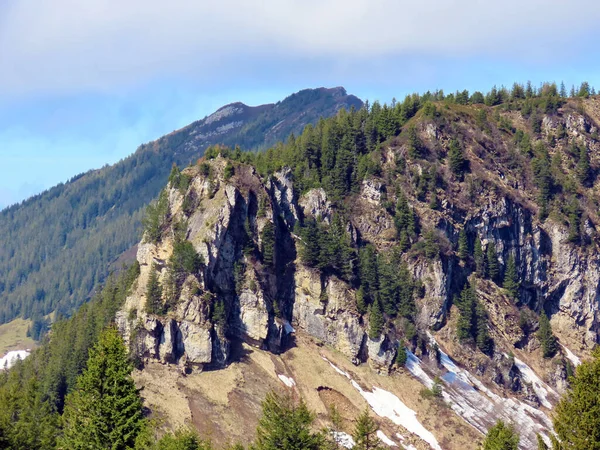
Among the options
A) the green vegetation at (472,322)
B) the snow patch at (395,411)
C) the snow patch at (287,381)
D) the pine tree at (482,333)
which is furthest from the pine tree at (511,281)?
the snow patch at (287,381)

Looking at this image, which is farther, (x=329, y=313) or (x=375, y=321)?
(x=329, y=313)

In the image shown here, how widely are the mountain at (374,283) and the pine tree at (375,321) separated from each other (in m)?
0.35

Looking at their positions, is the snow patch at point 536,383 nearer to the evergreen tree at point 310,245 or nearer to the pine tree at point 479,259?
the pine tree at point 479,259

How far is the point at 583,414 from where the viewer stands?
32.9 meters

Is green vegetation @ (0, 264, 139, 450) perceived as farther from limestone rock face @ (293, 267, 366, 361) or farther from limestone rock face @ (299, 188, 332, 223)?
limestone rock face @ (299, 188, 332, 223)

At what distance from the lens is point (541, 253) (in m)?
145

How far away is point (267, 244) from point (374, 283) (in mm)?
21777

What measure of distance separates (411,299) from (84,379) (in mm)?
87555

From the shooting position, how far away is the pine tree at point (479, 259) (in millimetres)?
134337

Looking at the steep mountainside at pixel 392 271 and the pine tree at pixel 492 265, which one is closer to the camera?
the steep mountainside at pixel 392 271

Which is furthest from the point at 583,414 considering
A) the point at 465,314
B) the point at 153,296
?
the point at 465,314

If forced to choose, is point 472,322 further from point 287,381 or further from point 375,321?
point 287,381

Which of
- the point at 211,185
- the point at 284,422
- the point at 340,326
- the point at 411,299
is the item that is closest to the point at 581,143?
the point at 411,299

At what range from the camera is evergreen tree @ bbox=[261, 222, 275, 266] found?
113250 millimetres
